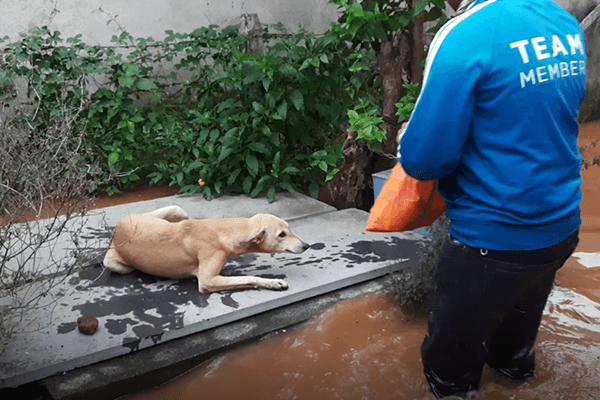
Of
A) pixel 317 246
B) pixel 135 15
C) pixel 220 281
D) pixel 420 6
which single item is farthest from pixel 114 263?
Answer: pixel 135 15

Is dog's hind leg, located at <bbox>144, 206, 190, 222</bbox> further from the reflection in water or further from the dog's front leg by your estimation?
the reflection in water

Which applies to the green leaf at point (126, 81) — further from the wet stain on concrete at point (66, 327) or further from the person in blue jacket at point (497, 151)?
the person in blue jacket at point (497, 151)

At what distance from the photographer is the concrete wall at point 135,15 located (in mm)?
6660

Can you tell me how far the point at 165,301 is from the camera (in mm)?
3625

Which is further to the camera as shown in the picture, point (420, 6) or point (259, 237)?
point (420, 6)

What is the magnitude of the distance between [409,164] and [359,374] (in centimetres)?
149

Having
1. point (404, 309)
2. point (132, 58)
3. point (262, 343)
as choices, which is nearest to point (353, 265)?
point (404, 309)

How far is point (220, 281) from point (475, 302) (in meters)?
1.94

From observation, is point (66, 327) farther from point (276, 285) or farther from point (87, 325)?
point (276, 285)

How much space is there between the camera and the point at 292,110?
19.1ft

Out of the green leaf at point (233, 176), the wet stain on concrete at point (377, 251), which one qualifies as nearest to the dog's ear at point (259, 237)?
the wet stain on concrete at point (377, 251)

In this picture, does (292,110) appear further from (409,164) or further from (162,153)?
(409,164)

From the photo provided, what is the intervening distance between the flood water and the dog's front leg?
378 mm

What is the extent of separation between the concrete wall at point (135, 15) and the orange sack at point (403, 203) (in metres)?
5.62
